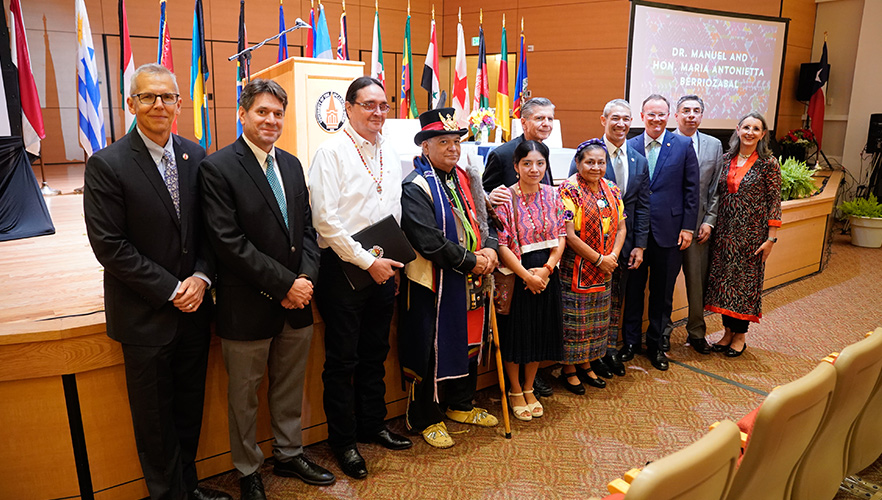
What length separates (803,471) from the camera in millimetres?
1860

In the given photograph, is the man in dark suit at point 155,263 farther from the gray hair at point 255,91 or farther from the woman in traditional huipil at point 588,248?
the woman in traditional huipil at point 588,248

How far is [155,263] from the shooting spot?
1.98m

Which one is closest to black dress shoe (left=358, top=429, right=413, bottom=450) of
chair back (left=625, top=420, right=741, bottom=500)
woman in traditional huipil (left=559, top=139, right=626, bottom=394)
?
woman in traditional huipil (left=559, top=139, right=626, bottom=394)

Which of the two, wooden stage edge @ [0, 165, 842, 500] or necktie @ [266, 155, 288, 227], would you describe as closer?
wooden stage edge @ [0, 165, 842, 500]

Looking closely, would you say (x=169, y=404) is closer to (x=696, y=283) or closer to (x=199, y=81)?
(x=199, y=81)

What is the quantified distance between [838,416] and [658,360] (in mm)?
1899

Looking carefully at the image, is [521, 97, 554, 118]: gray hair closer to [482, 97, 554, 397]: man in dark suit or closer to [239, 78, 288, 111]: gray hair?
→ [482, 97, 554, 397]: man in dark suit

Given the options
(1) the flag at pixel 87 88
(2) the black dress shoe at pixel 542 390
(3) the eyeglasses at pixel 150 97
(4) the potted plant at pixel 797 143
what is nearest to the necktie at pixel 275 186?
(3) the eyeglasses at pixel 150 97

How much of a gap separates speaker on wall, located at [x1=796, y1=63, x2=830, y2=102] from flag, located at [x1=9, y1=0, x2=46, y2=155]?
412 inches

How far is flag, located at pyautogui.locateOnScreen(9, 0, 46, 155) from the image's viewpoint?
218 inches

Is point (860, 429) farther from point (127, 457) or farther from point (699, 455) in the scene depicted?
point (127, 457)

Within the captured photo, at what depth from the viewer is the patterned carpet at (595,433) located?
97.3 inches

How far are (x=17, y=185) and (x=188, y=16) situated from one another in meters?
4.69

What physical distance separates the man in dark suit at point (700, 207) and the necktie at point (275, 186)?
9.05 feet
